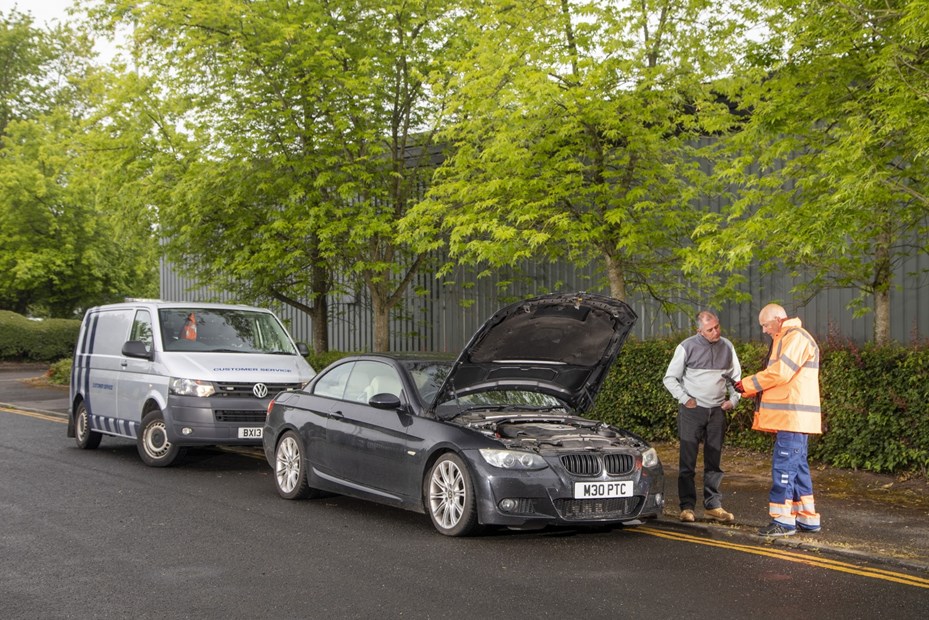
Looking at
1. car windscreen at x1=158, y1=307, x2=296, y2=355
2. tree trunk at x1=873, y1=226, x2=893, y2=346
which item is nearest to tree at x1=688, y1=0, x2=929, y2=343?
tree trunk at x1=873, y1=226, x2=893, y2=346

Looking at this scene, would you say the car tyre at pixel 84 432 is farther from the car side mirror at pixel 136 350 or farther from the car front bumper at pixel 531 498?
the car front bumper at pixel 531 498

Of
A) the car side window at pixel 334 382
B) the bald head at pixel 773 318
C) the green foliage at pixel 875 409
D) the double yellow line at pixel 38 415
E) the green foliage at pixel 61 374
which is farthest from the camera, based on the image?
the green foliage at pixel 61 374

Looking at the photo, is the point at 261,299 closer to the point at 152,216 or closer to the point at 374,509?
the point at 152,216

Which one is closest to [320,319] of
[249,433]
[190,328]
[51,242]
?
[190,328]

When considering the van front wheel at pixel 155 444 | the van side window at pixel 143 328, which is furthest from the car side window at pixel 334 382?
the van side window at pixel 143 328

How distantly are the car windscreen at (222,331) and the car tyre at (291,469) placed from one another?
10.3ft

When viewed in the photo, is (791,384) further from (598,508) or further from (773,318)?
(598,508)

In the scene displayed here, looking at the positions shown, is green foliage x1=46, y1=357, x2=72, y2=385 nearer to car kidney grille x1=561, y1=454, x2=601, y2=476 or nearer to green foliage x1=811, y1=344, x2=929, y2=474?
green foliage x1=811, y1=344, x2=929, y2=474

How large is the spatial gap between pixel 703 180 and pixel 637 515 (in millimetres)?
6281

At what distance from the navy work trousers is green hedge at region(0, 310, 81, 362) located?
34.7 meters

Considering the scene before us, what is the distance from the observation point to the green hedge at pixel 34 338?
38.8 m

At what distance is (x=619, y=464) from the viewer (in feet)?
26.3

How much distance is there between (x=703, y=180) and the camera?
13.0m

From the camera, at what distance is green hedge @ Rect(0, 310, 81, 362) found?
127 ft
